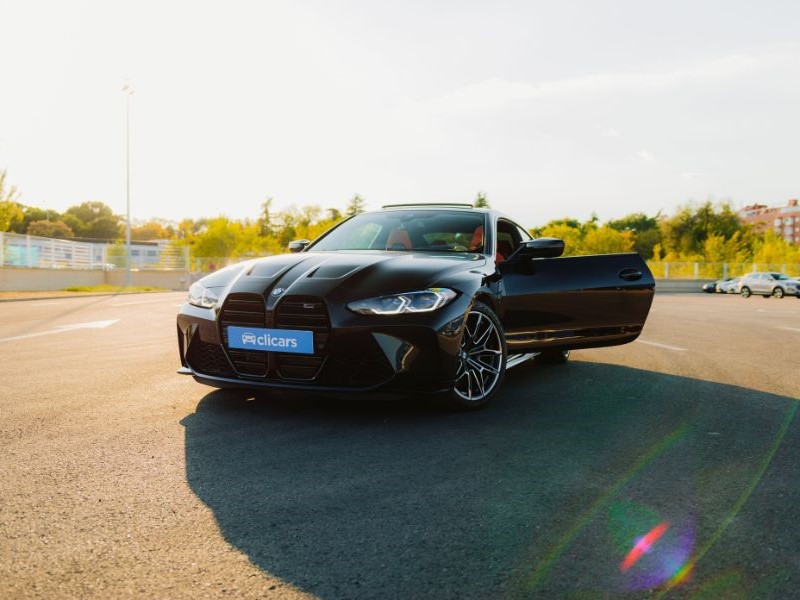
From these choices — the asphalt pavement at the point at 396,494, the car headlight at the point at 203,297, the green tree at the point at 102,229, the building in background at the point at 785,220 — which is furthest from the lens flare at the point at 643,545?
the building in background at the point at 785,220

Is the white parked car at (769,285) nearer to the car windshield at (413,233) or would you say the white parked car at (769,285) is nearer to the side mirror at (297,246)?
the car windshield at (413,233)

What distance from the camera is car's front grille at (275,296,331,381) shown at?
13.1 feet

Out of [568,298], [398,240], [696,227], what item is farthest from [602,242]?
[398,240]

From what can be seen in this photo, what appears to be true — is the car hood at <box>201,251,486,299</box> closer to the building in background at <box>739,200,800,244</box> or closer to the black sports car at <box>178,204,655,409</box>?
the black sports car at <box>178,204,655,409</box>

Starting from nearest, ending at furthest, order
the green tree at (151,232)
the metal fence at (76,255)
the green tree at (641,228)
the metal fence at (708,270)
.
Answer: the metal fence at (76,255)
the metal fence at (708,270)
the green tree at (641,228)
the green tree at (151,232)

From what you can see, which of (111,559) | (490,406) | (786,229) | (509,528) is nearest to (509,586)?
(509,528)

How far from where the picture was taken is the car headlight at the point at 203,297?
4.38 metres

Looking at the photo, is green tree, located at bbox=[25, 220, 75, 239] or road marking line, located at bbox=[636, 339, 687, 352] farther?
green tree, located at bbox=[25, 220, 75, 239]

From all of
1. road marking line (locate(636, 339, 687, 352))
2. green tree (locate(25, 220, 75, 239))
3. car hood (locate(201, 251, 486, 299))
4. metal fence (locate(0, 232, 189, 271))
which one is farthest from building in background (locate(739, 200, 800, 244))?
car hood (locate(201, 251, 486, 299))

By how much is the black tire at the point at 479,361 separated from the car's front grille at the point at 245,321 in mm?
1141

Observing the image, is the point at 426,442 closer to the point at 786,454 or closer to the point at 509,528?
the point at 509,528

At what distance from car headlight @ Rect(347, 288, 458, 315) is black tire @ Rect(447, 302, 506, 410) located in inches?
12.9

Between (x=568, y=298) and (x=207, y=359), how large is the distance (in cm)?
270

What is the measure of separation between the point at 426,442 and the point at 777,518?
1668mm
